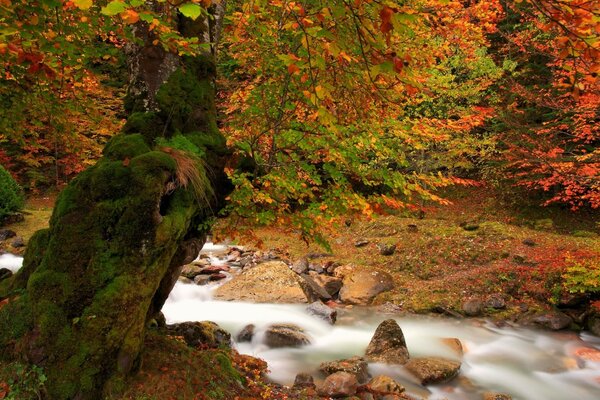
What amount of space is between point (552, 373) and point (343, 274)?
19.2 ft

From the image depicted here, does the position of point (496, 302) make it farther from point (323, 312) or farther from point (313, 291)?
point (313, 291)

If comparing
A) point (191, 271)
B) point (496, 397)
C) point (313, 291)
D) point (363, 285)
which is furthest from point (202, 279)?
point (496, 397)

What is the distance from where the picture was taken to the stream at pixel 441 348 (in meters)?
7.20

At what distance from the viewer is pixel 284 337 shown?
8.23 metres

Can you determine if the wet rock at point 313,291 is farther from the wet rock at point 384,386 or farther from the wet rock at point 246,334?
the wet rock at point 384,386

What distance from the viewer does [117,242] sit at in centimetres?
369

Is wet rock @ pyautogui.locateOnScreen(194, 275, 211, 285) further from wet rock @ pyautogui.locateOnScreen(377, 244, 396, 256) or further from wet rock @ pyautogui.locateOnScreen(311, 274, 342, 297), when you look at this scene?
wet rock @ pyautogui.locateOnScreen(377, 244, 396, 256)

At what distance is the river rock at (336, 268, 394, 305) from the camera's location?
1109cm

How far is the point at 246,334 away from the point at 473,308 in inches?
240

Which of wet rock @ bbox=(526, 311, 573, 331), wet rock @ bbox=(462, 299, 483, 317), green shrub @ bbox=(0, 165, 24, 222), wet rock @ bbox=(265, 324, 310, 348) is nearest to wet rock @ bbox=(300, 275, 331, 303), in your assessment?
wet rock @ bbox=(265, 324, 310, 348)

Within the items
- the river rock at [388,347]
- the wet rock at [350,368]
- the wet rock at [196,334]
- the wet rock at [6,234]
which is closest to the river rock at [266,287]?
the river rock at [388,347]

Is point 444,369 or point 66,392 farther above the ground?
point 66,392

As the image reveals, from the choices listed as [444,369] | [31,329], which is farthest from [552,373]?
[31,329]

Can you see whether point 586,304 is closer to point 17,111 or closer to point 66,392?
point 66,392
